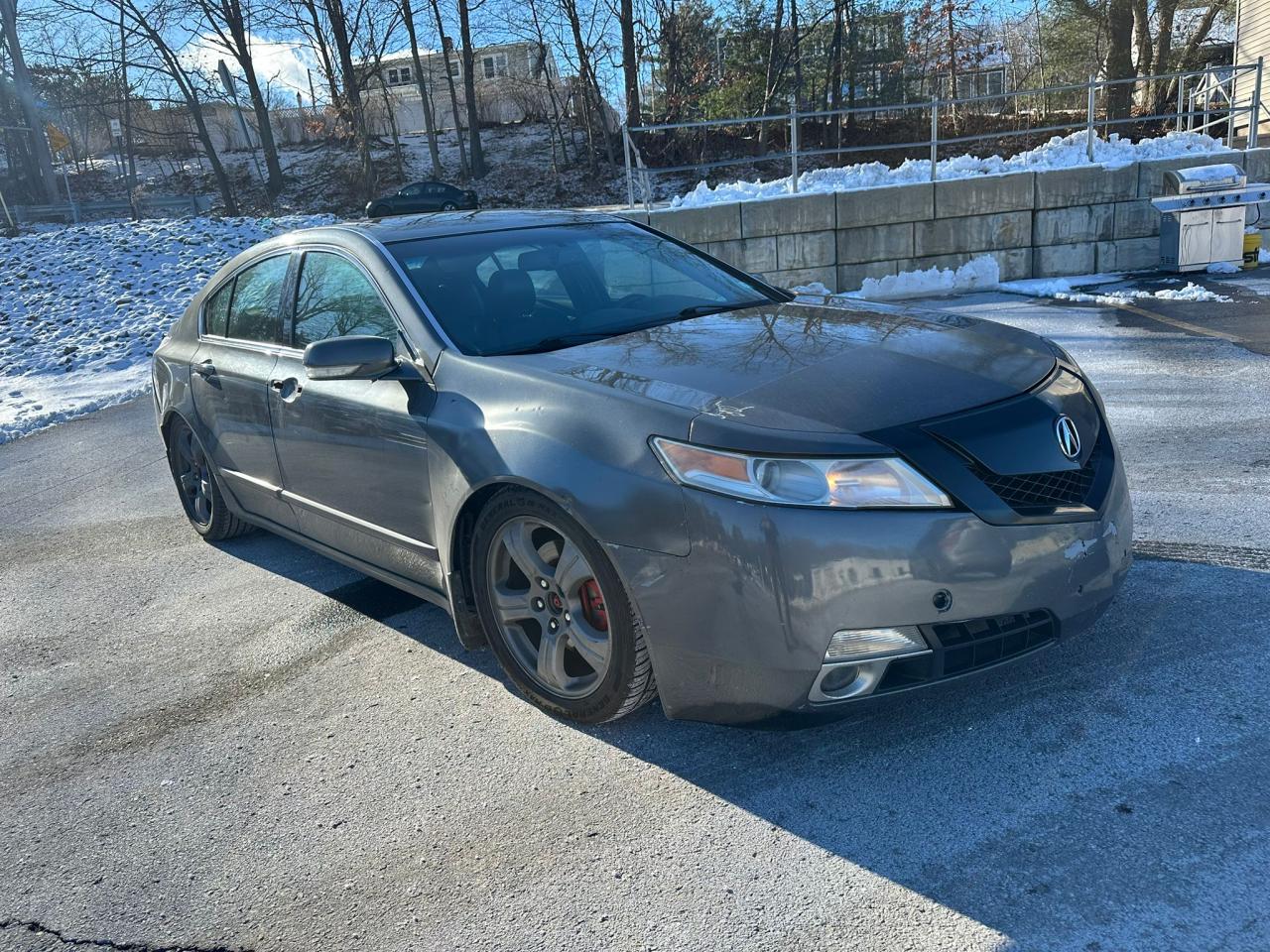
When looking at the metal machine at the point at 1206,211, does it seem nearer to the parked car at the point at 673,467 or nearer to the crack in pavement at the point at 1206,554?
the crack in pavement at the point at 1206,554

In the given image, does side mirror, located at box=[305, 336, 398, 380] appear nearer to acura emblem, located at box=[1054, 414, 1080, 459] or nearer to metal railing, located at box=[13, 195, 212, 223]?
acura emblem, located at box=[1054, 414, 1080, 459]

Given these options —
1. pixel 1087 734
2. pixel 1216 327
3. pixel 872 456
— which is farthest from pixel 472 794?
pixel 1216 327

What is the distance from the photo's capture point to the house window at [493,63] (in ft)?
150

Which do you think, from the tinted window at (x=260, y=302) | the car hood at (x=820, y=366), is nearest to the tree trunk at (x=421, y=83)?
the tinted window at (x=260, y=302)

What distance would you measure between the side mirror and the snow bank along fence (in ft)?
31.0

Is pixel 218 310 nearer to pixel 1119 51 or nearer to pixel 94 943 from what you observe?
pixel 94 943

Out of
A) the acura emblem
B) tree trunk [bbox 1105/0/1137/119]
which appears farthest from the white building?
the acura emblem

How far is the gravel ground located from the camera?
7.55ft

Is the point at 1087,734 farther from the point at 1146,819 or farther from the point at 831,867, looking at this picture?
the point at 831,867

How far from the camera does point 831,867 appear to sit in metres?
2.44

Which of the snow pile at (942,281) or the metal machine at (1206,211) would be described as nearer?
the metal machine at (1206,211)

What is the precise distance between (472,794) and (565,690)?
441 millimetres

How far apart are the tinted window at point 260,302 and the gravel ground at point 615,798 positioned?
1248 mm

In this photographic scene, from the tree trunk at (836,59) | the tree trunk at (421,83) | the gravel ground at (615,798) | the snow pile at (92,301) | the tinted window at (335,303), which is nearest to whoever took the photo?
the gravel ground at (615,798)
